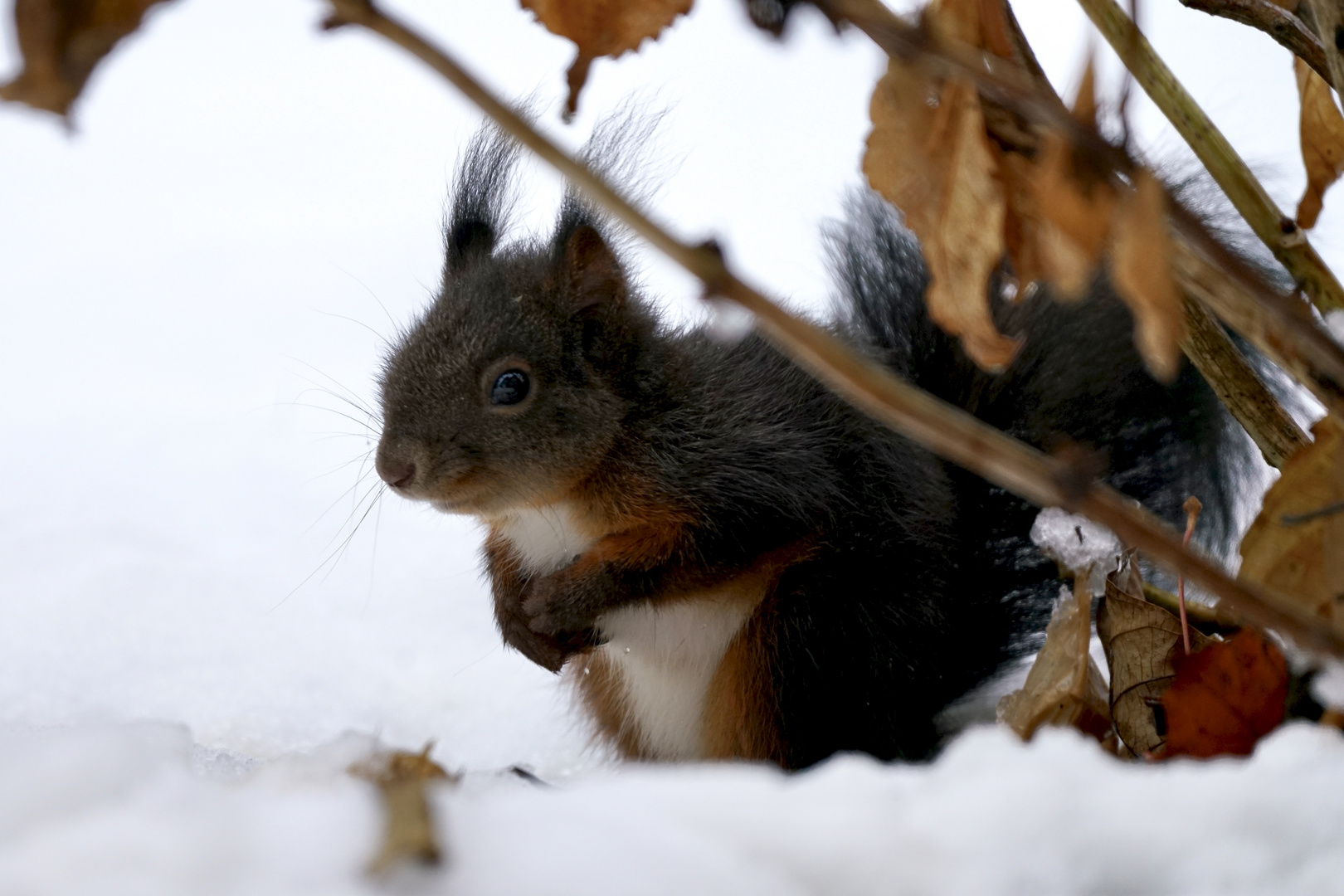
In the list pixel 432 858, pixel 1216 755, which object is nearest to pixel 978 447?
pixel 432 858

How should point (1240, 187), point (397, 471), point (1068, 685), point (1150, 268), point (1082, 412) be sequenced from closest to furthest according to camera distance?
point (1150, 268) → point (1240, 187) → point (1068, 685) → point (397, 471) → point (1082, 412)

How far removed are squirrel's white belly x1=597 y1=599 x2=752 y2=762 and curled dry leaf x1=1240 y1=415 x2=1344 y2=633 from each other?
19.1 inches

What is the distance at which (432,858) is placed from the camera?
35cm

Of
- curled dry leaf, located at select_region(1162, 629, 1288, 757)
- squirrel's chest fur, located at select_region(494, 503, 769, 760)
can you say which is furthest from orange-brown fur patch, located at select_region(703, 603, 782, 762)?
curled dry leaf, located at select_region(1162, 629, 1288, 757)

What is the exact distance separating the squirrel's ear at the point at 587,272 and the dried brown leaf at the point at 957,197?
57 centimetres

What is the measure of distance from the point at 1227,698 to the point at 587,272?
60 centimetres

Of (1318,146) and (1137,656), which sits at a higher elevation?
(1318,146)

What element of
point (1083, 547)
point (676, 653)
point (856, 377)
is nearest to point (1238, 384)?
point (1083, 547)

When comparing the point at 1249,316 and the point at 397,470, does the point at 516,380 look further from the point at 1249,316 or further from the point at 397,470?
the point at 1249,316

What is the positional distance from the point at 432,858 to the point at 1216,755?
15.4 inches

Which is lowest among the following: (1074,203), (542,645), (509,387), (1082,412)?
(542,645)

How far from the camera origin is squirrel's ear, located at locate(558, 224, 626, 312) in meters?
0.99

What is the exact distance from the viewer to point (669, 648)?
99 cm

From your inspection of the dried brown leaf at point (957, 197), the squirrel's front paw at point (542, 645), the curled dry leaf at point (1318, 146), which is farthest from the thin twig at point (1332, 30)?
the squirrel's front paw at point (542, 645)
